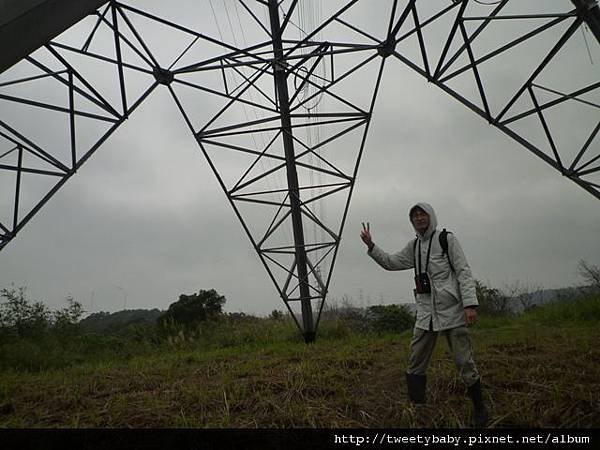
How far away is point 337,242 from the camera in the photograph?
24.8ft

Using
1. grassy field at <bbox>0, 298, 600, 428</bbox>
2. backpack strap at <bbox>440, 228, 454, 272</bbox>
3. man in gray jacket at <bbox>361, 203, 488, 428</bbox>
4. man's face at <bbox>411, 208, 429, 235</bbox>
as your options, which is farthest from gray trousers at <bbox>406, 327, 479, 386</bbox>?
man's face at <bbox>411, 208, 429, 235</bbox>

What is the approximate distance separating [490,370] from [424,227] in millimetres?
2228

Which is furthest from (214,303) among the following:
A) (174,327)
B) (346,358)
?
(346,358)

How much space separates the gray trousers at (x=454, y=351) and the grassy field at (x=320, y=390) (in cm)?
33

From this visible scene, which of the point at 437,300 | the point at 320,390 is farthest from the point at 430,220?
the point at 320,390

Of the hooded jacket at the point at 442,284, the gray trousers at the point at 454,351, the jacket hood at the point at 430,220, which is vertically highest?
the jacket hood at the point at 430,220

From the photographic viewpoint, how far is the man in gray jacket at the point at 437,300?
2764 millimetres

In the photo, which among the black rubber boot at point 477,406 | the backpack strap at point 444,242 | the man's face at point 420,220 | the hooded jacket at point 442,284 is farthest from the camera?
the man's face at point 420,220

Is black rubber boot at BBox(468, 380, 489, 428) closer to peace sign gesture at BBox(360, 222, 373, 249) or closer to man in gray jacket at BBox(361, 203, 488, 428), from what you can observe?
man in gray jacket at BBox(361, 203, 488, 428)

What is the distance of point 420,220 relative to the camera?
10.6 feet

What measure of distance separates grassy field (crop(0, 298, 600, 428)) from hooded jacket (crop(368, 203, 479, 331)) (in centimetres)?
75

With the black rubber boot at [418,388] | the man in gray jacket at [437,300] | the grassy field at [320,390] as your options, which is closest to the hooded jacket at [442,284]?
the man in gray jacket at [437,300]

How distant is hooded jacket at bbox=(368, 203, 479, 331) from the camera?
2.83 metres

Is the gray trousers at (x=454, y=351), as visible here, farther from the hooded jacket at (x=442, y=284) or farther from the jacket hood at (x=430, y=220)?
the jacket hood at (x=430, y=220)
